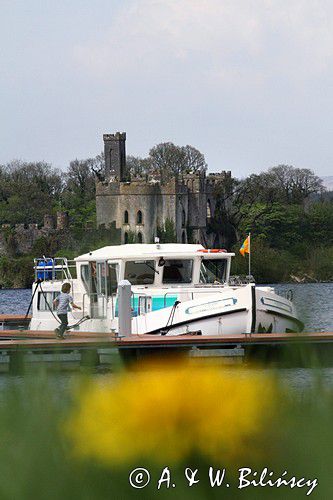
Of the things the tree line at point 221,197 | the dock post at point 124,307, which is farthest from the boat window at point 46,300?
the tree line at point 221,197

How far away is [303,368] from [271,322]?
55.2 feet

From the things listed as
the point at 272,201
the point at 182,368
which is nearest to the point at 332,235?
the point at 272,201

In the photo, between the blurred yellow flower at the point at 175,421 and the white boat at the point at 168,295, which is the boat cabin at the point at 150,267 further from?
the blurred yellow flower at the point at 175,421

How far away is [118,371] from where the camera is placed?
4.22 metres

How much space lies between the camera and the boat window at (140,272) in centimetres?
2155

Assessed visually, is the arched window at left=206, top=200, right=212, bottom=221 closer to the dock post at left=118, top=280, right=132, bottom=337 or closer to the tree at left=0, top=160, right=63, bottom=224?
the tree at left=0, top=160, right=63, bottom=224

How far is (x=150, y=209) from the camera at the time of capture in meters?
108

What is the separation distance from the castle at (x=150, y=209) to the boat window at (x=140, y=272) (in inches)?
3306

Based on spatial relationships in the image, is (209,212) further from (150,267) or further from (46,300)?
(150,267)

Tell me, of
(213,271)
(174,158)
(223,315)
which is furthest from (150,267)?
(174,158)

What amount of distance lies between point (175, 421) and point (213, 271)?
60.3ft

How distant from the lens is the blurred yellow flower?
396 centimetres

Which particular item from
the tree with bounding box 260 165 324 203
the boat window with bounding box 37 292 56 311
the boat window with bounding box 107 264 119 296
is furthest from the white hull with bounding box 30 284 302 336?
the tree with bounding box 260 165 324 203

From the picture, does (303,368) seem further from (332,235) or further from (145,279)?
(332,235)
